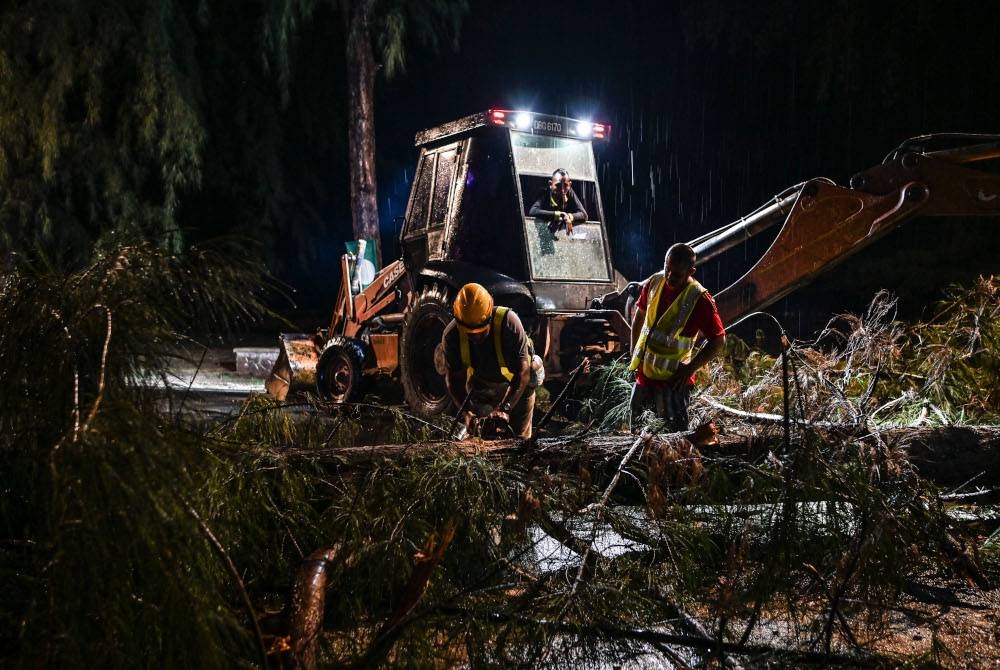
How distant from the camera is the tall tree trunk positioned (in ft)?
49.6

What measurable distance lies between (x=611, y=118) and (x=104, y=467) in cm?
1715

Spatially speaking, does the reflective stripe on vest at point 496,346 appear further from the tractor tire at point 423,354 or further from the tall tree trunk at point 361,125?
the tall tree trunk at point 361,125

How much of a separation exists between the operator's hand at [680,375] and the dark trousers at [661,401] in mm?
29

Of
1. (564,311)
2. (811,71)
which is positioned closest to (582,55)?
(811,71)

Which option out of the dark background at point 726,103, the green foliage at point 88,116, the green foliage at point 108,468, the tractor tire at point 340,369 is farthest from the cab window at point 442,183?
the green foliage at point 88,116

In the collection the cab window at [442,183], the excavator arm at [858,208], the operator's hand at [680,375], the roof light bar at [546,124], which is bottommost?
the operator's hand at [680,375]

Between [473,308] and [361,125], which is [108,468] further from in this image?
[361,125]

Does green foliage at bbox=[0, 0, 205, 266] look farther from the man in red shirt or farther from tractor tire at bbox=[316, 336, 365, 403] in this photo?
the man in red shirt

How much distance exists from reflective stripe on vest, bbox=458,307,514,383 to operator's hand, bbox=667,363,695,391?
3.69 ft

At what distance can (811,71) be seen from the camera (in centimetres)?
1288

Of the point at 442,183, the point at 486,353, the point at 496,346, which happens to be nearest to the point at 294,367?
the point at 442,183

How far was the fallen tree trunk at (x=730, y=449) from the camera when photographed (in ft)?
12.2

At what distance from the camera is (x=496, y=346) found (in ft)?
19.1

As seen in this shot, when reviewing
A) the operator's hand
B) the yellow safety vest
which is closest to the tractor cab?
the yellow safety vest
